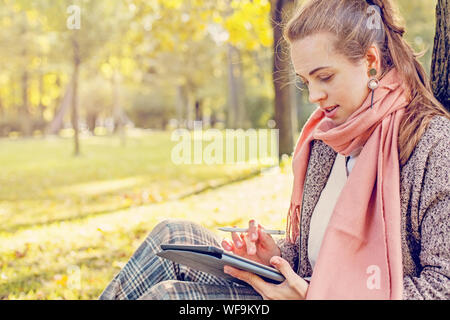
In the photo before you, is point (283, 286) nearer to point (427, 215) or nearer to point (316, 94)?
point (427, 215)

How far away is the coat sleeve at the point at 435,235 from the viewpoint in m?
1.64

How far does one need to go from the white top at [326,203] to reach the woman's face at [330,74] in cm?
25

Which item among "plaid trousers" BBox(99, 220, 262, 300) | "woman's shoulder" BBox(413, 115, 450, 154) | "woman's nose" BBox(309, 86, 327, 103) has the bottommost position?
"plaid trousers" BBox(99, 220, 262, 300)

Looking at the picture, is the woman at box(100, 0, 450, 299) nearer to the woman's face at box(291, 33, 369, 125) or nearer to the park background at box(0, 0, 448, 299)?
the woman's face at box(291, 33, 369, 125)

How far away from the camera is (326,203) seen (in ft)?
6.80

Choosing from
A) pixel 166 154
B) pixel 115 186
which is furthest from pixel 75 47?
pixel 115 186

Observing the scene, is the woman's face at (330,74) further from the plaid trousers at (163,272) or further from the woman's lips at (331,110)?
the plaid trousers at (163,272)

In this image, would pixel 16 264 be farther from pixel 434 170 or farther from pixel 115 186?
pixel 115 186

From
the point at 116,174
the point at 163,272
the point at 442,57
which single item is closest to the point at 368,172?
the point at 163,272

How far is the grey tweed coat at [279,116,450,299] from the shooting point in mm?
1643

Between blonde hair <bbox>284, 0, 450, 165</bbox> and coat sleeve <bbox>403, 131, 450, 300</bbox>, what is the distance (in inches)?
4.8

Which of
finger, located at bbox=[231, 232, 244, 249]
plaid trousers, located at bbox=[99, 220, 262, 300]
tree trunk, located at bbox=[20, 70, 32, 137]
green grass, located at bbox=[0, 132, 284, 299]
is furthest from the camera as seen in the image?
tree trunk, located at bbox=[20, 70, 32, 137]

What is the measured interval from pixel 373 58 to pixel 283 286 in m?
0.85

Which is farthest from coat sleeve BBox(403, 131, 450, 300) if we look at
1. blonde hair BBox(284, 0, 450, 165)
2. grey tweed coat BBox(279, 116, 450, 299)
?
blonde hair BBox(284, 0, 450, 165)
